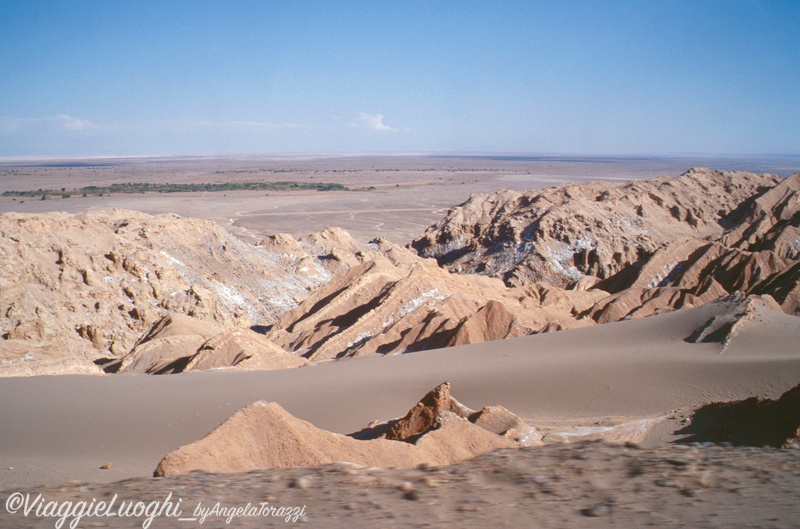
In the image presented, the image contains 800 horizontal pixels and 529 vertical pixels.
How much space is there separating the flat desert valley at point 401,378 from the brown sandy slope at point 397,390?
0.18 feet

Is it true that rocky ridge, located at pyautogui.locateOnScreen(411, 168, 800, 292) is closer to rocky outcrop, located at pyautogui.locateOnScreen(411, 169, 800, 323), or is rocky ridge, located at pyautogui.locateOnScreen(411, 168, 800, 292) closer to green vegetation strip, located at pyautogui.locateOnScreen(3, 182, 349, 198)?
rocky outcrop, located at pyautogui.locateOnScreen(411, 169, 800, 323)

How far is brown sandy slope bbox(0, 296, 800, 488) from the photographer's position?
7738 mm

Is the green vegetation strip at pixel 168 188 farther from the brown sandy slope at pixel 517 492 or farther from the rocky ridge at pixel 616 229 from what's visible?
the brown sandy slope at pixel 517 492

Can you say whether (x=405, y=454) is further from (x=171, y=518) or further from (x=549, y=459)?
(x=171, y=518)

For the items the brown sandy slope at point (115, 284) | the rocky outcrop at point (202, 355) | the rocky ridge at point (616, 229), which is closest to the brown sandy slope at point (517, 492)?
the rocky outcrop at point (202, 355)

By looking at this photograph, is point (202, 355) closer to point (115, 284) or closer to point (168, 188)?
point (115, 284)

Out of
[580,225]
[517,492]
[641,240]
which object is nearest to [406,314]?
[517,492]

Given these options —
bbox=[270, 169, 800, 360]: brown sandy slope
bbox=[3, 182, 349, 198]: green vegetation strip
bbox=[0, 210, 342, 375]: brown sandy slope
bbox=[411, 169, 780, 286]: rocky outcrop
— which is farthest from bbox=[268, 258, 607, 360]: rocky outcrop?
bbox=[3, 182, 349, 198]: green vegetation strip

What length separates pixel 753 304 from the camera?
13414mm

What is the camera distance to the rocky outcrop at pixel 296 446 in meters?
5.54

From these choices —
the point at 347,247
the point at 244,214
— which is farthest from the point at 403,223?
the point at 347,247

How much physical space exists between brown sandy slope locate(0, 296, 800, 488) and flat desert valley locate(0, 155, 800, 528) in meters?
0.05

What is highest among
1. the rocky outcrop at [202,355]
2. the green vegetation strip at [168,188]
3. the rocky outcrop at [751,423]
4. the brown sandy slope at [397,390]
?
the green vegetation strip at [168,188]

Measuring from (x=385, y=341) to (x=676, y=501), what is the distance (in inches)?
498
